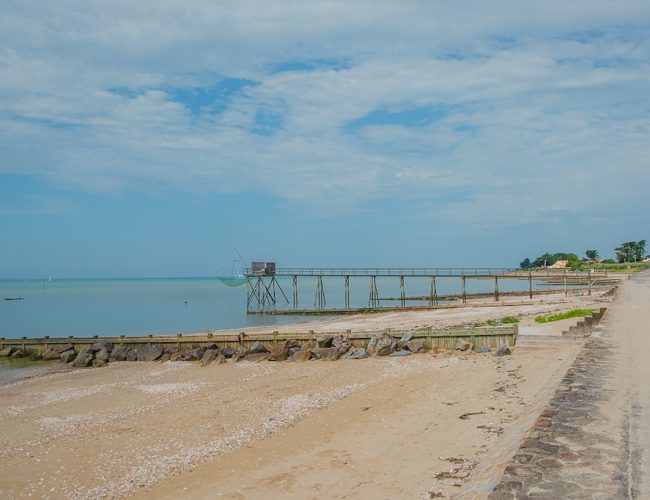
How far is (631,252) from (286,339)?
132393mm

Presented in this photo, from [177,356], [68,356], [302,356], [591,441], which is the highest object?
[591,441]

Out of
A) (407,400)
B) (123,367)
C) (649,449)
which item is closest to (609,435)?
(649,449)

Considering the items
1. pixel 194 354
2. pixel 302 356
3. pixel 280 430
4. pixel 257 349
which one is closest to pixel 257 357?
pixel 257 349

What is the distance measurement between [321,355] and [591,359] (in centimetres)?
1135

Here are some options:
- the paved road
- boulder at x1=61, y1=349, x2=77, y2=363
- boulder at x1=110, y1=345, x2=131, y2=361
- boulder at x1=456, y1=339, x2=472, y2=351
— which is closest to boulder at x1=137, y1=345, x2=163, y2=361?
boulder at x1=110, y1=345, x2=131, y2=361

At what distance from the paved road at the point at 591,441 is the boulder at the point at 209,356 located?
15.7 meters

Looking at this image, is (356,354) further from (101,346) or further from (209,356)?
(101,346)

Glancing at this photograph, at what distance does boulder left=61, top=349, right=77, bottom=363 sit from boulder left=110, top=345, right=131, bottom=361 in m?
2.06

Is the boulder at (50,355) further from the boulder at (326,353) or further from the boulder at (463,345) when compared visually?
the boulder at (463,345)

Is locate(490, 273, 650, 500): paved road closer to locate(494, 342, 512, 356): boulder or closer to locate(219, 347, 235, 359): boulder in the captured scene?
locate(494, 342, 512, 356): boulder

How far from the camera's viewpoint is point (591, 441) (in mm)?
7535

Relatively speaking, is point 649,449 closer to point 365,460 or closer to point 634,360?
point 365,460

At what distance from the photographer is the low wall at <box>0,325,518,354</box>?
2047 centimetres

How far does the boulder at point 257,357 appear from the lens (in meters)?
23.8
